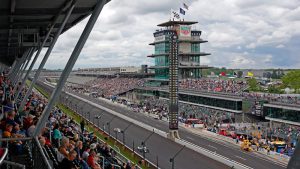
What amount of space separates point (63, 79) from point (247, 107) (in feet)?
136

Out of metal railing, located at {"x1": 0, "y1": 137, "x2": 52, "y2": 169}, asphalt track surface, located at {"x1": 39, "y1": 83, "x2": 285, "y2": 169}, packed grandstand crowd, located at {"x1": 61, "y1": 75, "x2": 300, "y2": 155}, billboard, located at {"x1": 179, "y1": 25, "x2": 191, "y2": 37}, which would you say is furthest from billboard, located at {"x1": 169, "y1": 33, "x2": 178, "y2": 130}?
billboard, located at {"x1": 179, "y1": 25, "x2": 191, "y2": 37}

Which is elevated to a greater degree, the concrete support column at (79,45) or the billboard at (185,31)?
the billboard at (185,31)

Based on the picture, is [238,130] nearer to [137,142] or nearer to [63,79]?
[137,142]

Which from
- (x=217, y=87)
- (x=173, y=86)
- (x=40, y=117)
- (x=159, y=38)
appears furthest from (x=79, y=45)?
(x=159, y=38)

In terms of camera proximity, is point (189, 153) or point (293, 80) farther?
point (293, 80)

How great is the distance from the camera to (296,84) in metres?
66.9

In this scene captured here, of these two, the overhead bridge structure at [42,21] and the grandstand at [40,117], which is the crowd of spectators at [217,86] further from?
the grandstand at [40,117]

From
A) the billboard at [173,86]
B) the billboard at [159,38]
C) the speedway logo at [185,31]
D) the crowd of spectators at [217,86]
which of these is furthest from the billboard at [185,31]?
the billboard at [173,86]

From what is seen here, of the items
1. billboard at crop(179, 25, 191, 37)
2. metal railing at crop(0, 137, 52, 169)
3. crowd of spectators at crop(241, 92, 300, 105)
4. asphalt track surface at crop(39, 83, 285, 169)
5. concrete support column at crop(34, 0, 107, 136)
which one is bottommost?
asphalt track surface at crop(39, 83, 285, 169)

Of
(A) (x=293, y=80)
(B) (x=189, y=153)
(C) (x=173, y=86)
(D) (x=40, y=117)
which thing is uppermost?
(D) (x=40, y=117)

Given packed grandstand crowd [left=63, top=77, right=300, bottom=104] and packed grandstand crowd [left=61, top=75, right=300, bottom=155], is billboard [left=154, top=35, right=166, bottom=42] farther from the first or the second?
packed grandstand crowd [left=61, top=75, right=300, bottom=155]

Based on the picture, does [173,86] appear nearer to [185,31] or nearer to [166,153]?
[166,153]

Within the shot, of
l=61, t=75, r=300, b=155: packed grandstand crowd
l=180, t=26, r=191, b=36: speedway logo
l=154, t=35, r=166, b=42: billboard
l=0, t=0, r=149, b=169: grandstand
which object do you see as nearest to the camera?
l=0, t=0, r=149, b=169: grandstand

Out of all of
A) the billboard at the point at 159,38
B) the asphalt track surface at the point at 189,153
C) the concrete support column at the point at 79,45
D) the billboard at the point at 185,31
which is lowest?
the asphalt track surface at the point at 189,153
